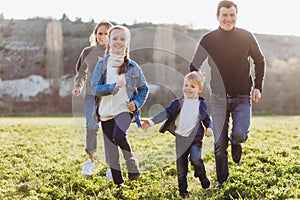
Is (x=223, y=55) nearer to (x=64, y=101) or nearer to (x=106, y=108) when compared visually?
(x=106, y=108)

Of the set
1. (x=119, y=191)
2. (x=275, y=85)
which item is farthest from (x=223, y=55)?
(x=275, y=85)

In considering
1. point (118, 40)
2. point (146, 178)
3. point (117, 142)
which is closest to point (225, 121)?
point (117, 142)

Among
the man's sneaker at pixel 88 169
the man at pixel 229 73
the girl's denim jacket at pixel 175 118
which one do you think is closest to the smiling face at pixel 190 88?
the girl's denim jacket at pixel 175 118

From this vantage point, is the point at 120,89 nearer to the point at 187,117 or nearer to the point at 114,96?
the point at 114,96

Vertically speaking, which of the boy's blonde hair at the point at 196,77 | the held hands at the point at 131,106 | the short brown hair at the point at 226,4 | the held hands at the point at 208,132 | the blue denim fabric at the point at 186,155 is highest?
the short brown hair at the point at 226,4

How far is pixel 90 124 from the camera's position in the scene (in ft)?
25.8

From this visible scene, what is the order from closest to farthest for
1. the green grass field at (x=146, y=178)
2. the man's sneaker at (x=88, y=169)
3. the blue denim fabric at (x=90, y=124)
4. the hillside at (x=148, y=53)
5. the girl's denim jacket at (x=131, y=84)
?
the girl's denim jacket at (x=131, y=84), the green grass field at (x=146, y=178), the blue denim fabric at (x=90, y=124), the man's sneaker at (x=88, y=169), the hillside at (x=148, y=53)

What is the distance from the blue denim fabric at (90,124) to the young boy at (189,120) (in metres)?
1.94

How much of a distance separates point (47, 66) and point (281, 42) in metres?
40.8

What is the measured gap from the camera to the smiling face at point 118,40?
239 inches

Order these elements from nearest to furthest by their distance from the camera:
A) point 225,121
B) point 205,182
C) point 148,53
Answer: point 205,182 < point 225,121 < point 148,53

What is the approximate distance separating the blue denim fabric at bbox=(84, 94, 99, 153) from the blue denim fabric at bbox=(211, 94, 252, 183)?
231cm

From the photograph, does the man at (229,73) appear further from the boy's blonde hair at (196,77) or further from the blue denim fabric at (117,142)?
the blue denim fabric at (117,142)

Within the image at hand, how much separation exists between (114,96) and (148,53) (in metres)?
21.8
